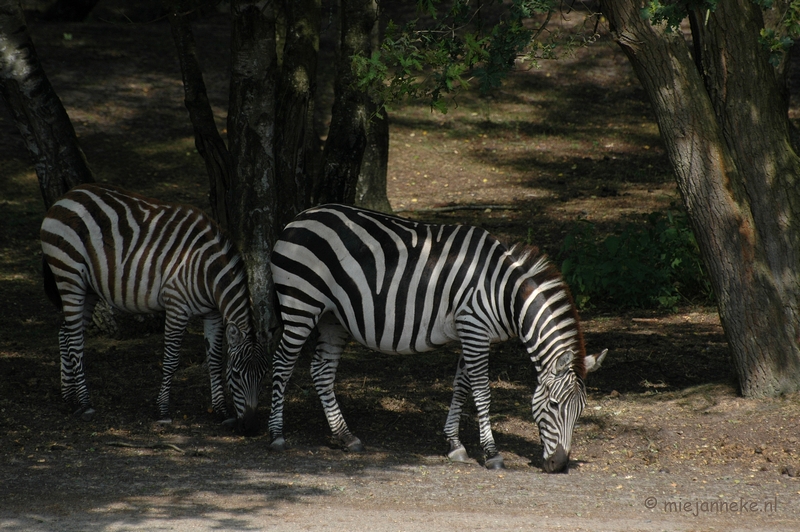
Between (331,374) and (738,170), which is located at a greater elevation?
(738,170)

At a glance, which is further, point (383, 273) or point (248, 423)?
point (248, 423)

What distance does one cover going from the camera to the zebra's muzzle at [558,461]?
610cm

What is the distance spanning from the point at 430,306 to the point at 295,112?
3.18 m

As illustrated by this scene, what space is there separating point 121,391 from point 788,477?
579cm

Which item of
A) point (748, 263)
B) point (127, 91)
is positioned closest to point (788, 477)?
point (748, 263)

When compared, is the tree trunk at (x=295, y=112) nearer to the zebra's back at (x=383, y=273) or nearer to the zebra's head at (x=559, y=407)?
the zebra's back at (x=383, y=273)

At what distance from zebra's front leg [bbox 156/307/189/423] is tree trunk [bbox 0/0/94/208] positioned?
2504 mm

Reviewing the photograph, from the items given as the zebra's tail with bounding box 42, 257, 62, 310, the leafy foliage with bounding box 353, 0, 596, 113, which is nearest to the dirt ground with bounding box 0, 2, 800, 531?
the zebra's tail with bounding box 42, 257, 62, 310

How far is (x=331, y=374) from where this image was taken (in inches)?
278

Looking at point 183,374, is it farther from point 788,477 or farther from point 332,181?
point 788,477

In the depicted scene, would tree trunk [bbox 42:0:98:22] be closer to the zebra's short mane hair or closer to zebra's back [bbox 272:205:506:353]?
zebra's back [bbox 272:205:506:353]

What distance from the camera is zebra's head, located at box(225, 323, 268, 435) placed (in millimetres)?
7039

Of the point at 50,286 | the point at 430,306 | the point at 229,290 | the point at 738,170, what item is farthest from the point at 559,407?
the point at 50,286

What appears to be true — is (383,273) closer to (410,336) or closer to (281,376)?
(410,336)
